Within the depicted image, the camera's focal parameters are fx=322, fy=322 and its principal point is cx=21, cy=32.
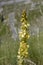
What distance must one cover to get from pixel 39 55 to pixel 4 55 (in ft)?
1.30

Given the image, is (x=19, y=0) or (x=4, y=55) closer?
(x=4, y=55)

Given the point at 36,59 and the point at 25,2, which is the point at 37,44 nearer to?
the point at 36,59

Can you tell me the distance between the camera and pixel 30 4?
844 cm

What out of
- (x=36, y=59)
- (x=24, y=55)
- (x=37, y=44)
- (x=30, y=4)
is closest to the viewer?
(x=24, y=55)

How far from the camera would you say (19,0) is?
29.1ft

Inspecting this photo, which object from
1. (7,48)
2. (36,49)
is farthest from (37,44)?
(7,48)

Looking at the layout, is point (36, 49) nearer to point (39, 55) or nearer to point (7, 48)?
point (39, 55)

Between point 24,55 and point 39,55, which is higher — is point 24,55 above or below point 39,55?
above

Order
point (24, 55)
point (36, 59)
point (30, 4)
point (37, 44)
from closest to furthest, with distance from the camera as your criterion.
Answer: point (24, 55) → point (36, 59) → point (37, 44) → point (30, 4)

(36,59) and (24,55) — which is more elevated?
(24,55)

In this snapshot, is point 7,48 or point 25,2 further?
point 25,2

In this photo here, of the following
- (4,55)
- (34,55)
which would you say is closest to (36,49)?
(34,55)

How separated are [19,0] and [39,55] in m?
5.64

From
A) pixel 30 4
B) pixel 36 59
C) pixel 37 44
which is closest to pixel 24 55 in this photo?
pixel 36 59
